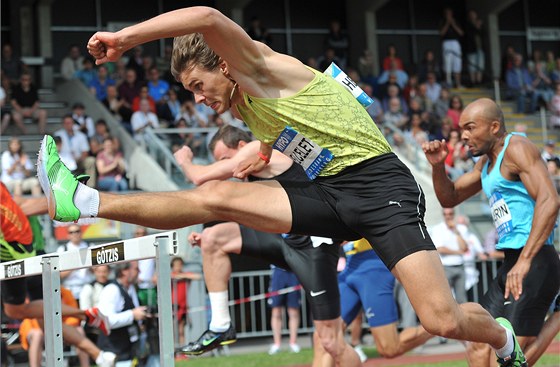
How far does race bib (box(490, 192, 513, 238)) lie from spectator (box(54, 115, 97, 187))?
33.1 feet

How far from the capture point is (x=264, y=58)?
226 inches

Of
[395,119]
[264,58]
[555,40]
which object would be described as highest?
[555,40]

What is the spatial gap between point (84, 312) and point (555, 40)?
75.9ft

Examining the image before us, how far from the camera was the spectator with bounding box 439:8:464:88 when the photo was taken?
25.5 metres

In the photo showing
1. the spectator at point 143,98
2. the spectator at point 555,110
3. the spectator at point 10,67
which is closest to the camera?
the spectator at point 143,98

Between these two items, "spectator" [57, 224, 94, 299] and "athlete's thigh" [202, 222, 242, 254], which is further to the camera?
"spectator" [57, 224, 94, 299]

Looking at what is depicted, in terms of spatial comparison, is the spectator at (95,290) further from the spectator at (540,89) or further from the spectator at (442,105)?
the spectator at (540,89)

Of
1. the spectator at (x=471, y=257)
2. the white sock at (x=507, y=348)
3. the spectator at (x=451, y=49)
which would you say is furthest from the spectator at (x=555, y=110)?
the white sock at (x=507, y=348)

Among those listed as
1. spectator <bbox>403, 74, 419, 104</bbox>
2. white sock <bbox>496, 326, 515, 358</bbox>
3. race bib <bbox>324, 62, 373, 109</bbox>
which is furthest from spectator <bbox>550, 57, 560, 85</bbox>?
race bib <bbox>324, 62, 373, 109</bbox>

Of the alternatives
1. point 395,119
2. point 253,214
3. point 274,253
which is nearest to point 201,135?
point 395,119

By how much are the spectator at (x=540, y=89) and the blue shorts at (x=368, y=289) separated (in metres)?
16.5

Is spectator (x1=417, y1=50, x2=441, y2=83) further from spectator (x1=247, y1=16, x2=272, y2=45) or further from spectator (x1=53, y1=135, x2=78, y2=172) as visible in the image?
spectator (x1=53, y1=135, x2=78, y2=172)

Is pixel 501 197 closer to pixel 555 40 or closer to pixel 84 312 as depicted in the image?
pixel 84 312

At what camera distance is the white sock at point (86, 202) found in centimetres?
553
